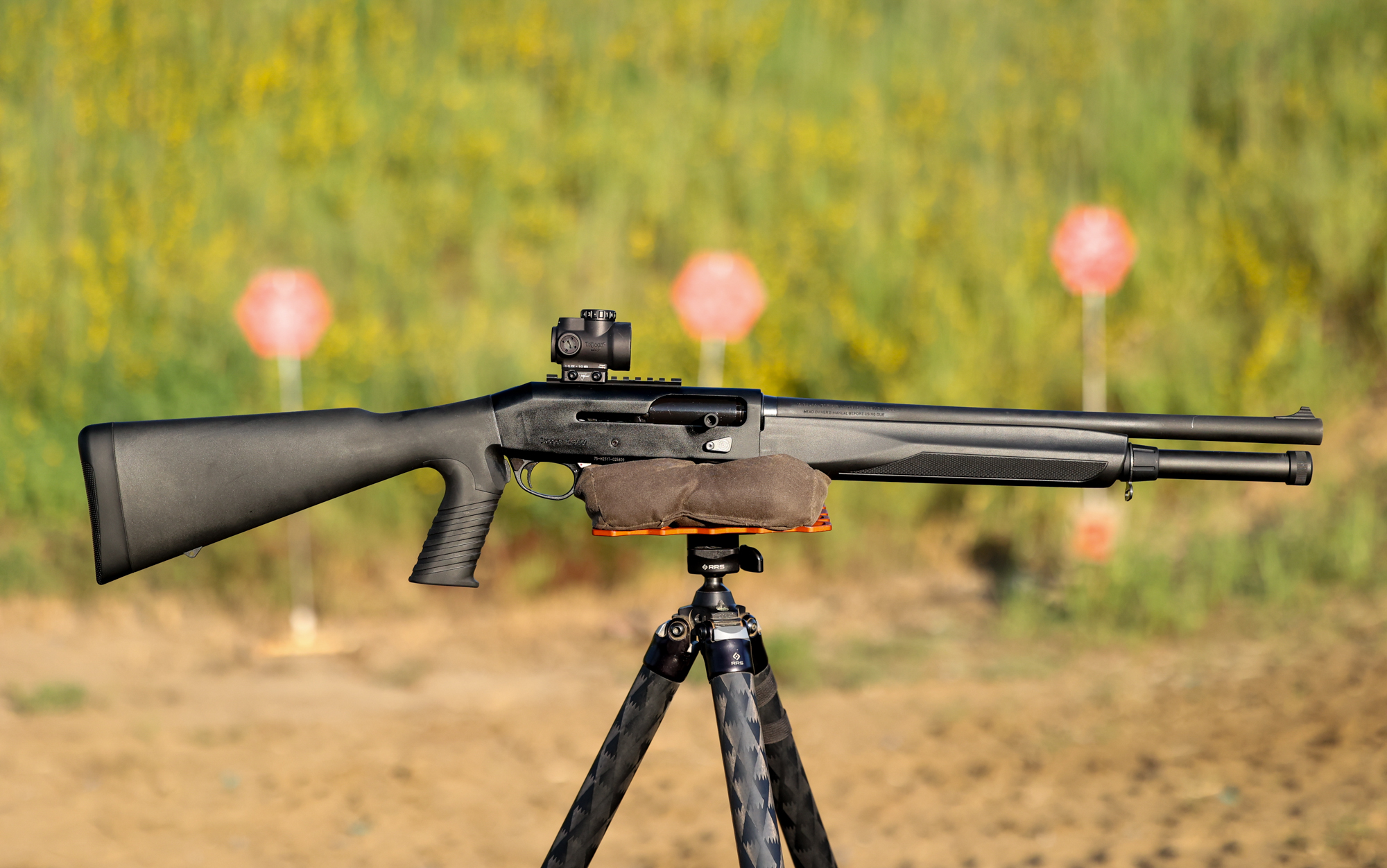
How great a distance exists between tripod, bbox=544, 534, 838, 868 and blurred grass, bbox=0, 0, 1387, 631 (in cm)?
428

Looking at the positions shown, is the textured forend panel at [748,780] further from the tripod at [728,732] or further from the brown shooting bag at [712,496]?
the brown shooting bag at [712,496]

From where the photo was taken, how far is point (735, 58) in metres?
10.6

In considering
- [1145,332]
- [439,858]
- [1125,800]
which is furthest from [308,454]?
[1145,332]

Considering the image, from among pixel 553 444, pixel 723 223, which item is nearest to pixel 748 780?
pixel 553 444

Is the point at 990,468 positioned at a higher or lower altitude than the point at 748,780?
higher

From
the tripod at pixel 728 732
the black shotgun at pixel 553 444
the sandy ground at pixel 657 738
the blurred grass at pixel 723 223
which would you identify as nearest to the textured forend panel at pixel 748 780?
the tripod at pixel 728 732

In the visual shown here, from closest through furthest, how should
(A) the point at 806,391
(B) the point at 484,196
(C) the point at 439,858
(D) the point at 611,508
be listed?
1. (D) the point at 611,508
2. (C) the point at 439,858
3. (A) the point at 806,391
4. (B) the point at 484,196

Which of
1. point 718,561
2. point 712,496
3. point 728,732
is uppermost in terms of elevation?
point 712,496

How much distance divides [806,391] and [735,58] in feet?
12.8

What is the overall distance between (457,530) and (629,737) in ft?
2.25

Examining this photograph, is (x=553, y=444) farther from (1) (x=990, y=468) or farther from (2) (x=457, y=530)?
(1) (x=990, y=468)

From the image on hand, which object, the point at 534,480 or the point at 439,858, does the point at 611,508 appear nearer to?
the point at 439,858

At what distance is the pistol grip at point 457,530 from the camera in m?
3.03

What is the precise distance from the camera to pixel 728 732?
8.89 ft
